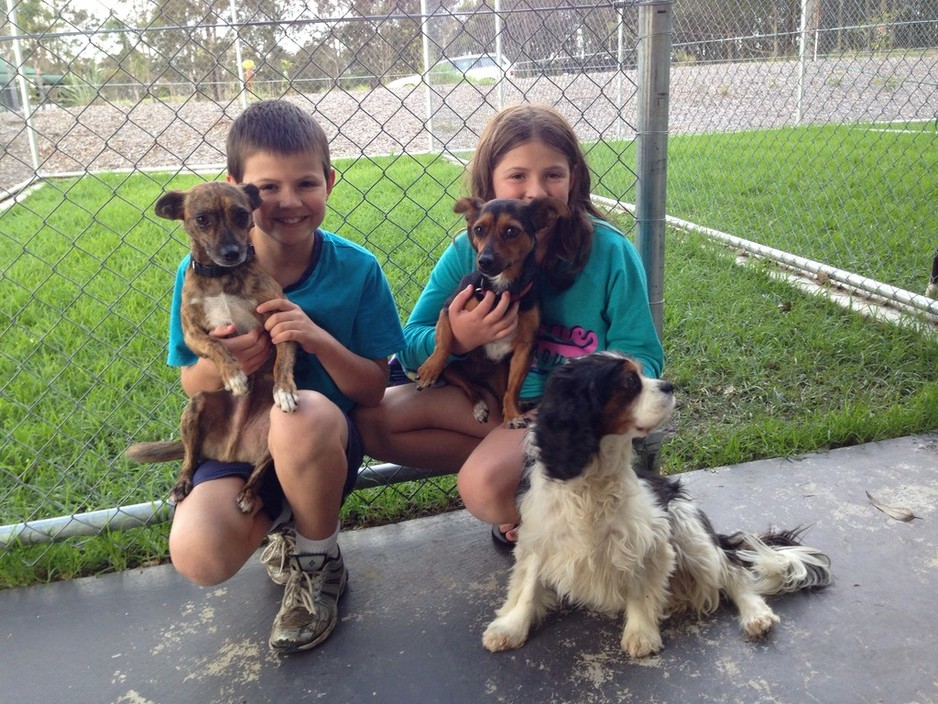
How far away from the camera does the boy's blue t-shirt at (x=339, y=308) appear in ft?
8.32

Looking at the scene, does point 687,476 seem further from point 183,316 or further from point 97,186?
point 97,186

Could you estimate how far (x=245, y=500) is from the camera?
2312mm

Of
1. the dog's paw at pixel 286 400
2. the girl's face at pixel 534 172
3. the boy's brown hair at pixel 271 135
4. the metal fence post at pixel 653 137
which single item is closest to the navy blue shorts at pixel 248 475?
the dog's paw at pixel 286 400

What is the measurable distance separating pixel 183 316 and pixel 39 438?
169cm

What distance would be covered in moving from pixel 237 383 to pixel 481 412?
926mm

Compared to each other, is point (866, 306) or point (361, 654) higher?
point (866, 306)

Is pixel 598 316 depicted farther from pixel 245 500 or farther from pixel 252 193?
pixel 245 500

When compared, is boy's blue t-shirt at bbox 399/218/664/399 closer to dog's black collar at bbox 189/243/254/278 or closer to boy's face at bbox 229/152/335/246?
boy's face at bbox 229/152/335/246

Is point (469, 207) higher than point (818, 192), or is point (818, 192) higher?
point (469, 207)

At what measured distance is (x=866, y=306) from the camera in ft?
15.9

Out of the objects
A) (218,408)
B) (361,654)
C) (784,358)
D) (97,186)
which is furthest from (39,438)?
(97,186)

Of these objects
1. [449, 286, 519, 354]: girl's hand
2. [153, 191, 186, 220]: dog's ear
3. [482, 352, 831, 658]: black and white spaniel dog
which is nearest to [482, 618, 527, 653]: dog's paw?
[482, 352, 831, 658]: black and white spaniel dog

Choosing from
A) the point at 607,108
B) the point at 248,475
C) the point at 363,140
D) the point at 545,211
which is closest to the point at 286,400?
the point at 248,475

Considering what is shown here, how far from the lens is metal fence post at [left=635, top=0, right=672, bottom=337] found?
2.59 m
